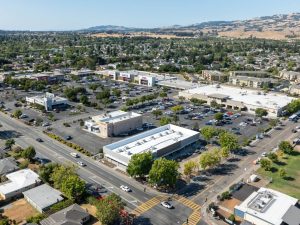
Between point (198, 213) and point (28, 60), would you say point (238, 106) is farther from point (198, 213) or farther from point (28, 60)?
point (28, 60)

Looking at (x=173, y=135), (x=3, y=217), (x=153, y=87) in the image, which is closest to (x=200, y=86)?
(x=153, y=87)

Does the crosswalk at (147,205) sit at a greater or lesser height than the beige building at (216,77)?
lesser

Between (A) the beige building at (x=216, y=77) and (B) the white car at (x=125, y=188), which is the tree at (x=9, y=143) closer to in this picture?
(B) the white car at (x=125, y=188)

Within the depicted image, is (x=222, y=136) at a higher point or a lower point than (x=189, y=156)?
higher

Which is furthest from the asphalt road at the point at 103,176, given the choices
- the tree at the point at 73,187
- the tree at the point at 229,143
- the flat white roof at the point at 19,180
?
the tree at the point at 229,143

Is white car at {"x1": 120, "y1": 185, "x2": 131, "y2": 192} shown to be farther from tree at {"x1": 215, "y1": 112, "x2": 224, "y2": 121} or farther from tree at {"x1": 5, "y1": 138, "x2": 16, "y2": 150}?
A: tree at {"x1": 215, "y1": 112, "x2": 224, "y2": 121}
